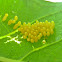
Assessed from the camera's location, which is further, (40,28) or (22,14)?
(22,14)

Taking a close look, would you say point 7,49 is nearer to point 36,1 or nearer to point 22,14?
point 22,14

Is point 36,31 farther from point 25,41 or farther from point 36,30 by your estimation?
point 25,41

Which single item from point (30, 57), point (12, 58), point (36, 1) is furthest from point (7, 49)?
point (36, 1)

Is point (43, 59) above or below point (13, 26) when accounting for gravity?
below

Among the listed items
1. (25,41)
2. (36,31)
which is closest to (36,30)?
(36,31)
